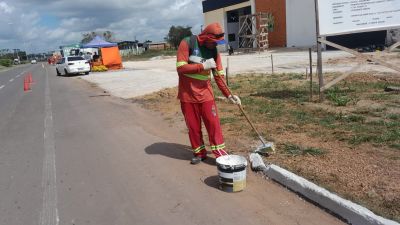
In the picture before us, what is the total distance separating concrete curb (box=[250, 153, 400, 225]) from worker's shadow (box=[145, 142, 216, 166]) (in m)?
1.15

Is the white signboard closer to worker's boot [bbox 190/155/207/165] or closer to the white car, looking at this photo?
worker's boot [bbox 190/155/207/165]

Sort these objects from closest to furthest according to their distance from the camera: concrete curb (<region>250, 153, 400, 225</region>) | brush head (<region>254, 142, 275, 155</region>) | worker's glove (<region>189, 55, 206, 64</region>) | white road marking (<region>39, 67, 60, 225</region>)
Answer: concrete curb (<region>250, 153, 400, 225</region>)
white road marking (<region>39, 67, 60, 225</region>)
worker's glove (<region>189, 55, 206, 64</region>)
brush head (<region>254, 142, 275, 155</region>)

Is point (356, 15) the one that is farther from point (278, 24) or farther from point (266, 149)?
point (278, 24)

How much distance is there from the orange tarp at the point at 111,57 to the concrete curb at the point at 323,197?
3182cm

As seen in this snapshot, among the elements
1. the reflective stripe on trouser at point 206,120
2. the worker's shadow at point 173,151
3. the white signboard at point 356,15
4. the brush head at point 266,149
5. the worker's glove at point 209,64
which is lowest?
the worker's shadow at point 173,151

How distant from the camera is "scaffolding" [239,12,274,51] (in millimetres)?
46000

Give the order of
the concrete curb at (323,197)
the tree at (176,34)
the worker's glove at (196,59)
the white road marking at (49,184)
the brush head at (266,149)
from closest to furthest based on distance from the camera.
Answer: the concrete curb at (323,197), the white road marking at (49,184), the worker's glove at (196,59), the brush head at (266,149), the tree at (176,34)

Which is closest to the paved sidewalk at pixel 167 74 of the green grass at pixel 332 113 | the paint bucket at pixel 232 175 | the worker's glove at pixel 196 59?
the green grass at pixel 332 113

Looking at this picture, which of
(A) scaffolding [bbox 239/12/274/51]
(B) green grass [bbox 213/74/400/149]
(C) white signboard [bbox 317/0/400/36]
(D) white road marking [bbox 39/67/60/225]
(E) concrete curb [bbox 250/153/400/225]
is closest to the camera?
(E) concrete curb [bbox 250/153/400/225]

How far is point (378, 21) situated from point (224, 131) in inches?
196

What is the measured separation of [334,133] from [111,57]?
31754mm

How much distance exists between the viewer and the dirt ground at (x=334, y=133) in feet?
15.8

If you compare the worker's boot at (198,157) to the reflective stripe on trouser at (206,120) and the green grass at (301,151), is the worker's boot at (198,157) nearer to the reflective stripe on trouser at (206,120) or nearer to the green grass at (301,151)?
the reflective stripe on trouser at (206,120)

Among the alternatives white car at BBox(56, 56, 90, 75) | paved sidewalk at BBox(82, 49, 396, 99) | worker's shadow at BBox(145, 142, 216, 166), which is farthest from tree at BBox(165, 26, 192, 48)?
worker's shadow at BBox(145, 142, 216, 166)
